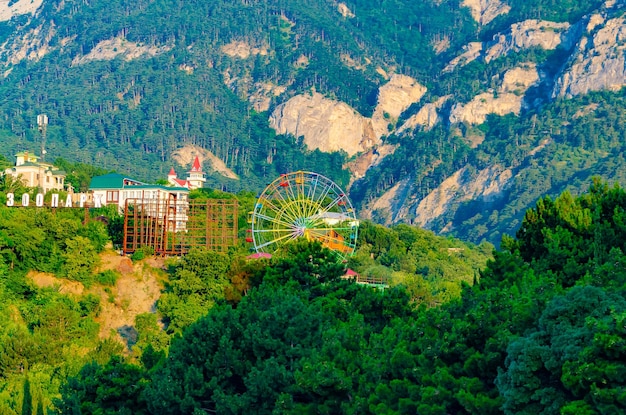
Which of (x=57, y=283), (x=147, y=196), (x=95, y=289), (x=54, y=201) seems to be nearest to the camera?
(x=57, y=283)

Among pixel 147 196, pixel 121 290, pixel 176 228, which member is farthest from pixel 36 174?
pixel 121 290

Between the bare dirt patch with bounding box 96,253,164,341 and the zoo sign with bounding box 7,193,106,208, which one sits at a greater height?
the zoo sign with bounding box 7,193,106,208

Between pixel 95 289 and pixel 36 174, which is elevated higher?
pixel 36 174

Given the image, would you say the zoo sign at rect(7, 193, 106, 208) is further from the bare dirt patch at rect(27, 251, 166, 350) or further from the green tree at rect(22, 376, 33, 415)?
→ the green tree at rect(22, 376, 33, 415)

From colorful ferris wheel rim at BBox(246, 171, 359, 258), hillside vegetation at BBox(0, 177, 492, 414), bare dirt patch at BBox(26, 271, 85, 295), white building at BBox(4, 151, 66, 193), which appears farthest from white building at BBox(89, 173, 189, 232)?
bare dirt patch at BBox(26, 271, 85, 295)

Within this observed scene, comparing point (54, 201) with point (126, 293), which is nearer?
point (126, 293)

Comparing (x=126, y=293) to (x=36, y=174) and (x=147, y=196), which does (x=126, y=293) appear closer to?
(x=147, y=196)

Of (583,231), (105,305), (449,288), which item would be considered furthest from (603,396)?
(449,288)

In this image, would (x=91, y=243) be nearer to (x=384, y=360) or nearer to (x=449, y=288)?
(x=449, y=288)

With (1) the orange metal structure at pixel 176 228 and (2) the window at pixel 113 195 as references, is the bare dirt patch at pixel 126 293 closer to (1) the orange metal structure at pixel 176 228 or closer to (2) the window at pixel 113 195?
(1) the orange metal structure at pixel 176 228

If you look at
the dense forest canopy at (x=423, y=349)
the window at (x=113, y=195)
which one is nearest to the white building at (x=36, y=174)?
the window at (x=113, y=195)

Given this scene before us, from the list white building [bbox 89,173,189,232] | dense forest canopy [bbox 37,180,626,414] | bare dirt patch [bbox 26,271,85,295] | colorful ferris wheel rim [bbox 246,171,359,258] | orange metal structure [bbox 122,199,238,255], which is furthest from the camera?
white building [bbox 89,173,189,232]

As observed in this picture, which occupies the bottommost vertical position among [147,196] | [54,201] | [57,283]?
[57,283]
